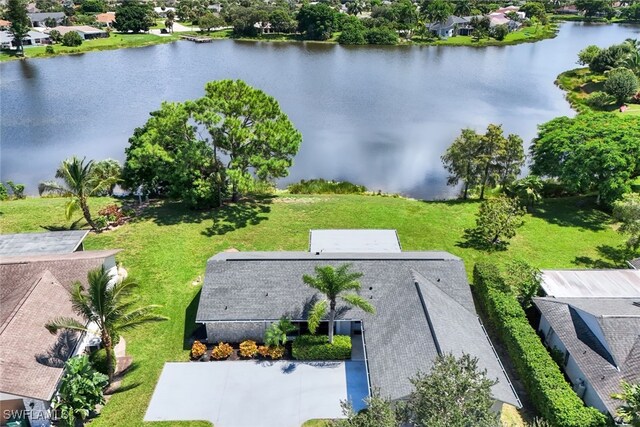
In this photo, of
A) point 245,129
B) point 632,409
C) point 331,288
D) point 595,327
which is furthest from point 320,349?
point 245,129

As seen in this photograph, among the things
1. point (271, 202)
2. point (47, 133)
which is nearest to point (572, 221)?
point (271, 202)

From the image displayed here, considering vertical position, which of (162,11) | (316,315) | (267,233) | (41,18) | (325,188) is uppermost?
(162,11)

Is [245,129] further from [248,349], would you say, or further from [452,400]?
[452,400]

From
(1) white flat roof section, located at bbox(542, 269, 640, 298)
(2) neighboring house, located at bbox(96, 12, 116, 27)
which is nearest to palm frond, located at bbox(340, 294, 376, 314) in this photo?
(1) white flat roof section, located at bbox(542, 269, 640, 298)

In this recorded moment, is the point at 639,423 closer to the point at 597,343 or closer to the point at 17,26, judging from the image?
the point at 597,343

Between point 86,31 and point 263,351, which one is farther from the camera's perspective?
point 86,31

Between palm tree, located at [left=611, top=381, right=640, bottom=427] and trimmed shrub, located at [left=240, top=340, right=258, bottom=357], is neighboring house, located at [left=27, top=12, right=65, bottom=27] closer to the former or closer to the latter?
trimmed shrub, located at [left=240, top=340, right=258, bottom=357]
